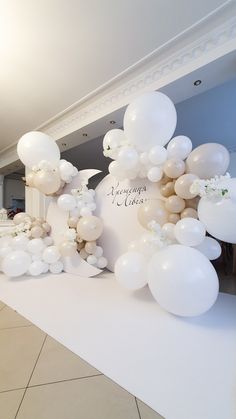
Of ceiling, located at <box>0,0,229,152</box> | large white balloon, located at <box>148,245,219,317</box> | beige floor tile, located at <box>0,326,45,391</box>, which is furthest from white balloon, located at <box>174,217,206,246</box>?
ceiling, located at <box>0,0,229,152</box>

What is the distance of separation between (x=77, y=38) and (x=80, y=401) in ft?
8.63

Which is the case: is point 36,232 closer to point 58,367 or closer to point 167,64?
point 58,367

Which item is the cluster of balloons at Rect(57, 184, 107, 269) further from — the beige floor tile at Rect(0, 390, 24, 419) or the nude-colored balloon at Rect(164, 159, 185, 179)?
the beige floor tile at Rect(0, 390, 24, 419)

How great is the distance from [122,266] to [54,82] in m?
2.41

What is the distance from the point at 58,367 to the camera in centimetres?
87

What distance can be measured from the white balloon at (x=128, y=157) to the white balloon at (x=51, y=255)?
118 centimetres

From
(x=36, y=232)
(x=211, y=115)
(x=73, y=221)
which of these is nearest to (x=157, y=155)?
(x=73, y=221)

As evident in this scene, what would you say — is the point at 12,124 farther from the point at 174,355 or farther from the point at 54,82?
the point at 174,355

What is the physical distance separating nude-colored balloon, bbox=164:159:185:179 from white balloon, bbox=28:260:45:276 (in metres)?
1.59

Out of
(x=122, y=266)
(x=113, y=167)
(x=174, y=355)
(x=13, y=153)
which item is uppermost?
(x=13, y=153)

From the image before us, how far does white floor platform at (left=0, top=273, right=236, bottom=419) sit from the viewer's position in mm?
719

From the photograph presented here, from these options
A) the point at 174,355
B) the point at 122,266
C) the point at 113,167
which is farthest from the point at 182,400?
the point at 113,167

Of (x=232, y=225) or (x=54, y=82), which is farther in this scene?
(x=54, y=82)

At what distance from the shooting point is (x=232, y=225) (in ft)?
4.24
